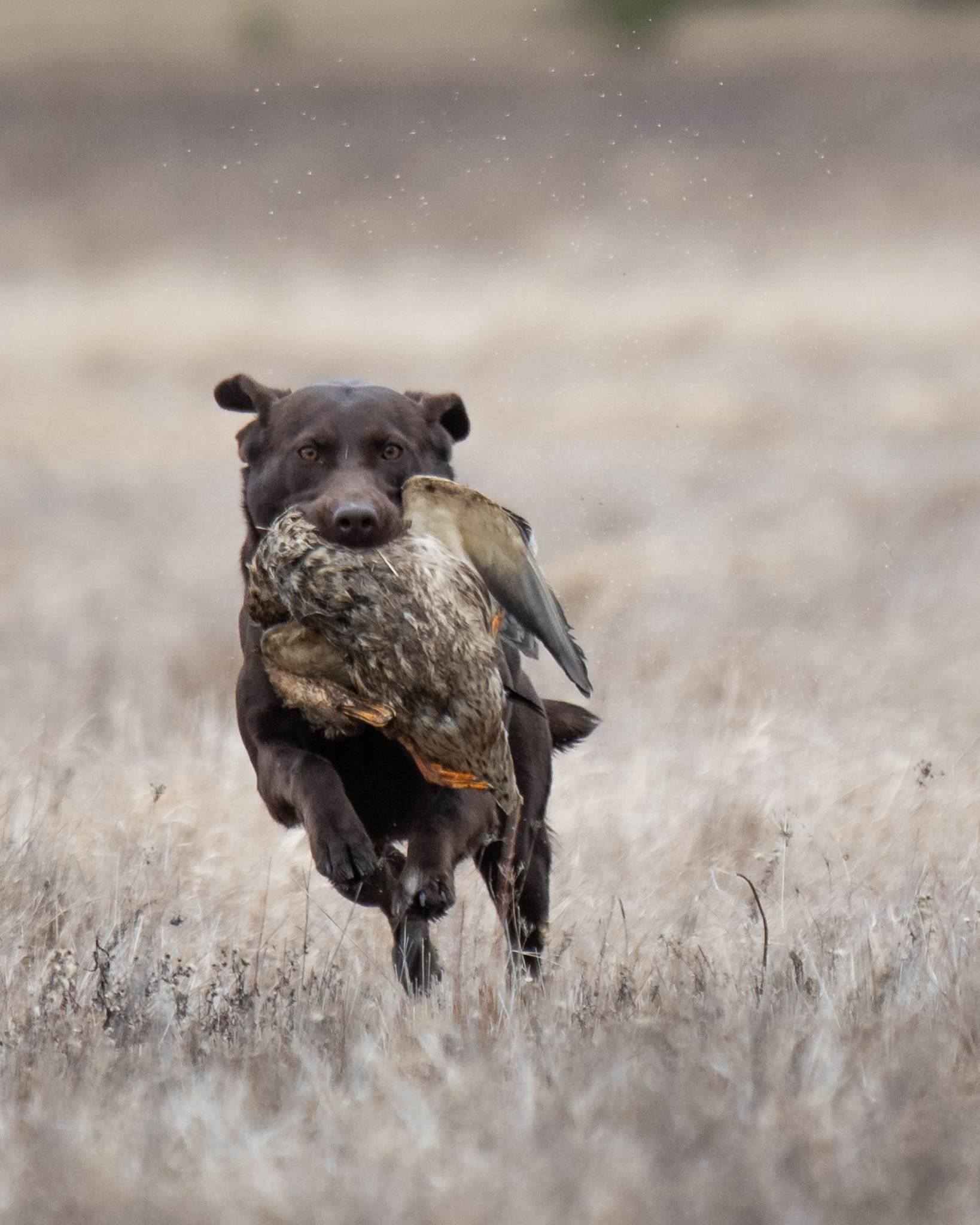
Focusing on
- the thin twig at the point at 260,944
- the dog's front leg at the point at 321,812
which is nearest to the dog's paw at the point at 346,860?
the dog's front leg at the point at 321,812

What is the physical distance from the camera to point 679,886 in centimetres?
556

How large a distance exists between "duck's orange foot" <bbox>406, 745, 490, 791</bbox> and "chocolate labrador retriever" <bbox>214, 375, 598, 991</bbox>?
0.70ft

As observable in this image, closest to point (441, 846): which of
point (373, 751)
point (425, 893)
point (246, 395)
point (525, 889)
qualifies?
point (425, 893)

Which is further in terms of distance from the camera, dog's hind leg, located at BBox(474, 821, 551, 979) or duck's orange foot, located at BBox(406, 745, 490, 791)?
dog's hind leg, located at BBox(474, 821, 551, 979)

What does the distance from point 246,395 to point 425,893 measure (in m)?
1.48

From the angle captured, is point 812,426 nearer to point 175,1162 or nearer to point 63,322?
point 63,322

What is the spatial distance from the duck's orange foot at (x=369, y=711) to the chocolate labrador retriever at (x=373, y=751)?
30 centimetres

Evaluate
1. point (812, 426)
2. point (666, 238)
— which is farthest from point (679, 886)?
point (666, 238)

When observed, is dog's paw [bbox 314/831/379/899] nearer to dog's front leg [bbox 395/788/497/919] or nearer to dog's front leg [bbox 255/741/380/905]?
dog's front leg [bbox 255/741/380/905]

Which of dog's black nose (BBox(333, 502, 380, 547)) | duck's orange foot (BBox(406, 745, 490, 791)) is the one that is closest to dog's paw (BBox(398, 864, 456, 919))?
duck's orange foot (BBox(406, 745, 490, 791))

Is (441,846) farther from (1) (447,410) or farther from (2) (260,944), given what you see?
(1) (447,410)

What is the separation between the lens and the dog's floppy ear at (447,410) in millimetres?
4852

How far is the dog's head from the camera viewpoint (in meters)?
4.51

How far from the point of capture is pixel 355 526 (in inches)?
155
